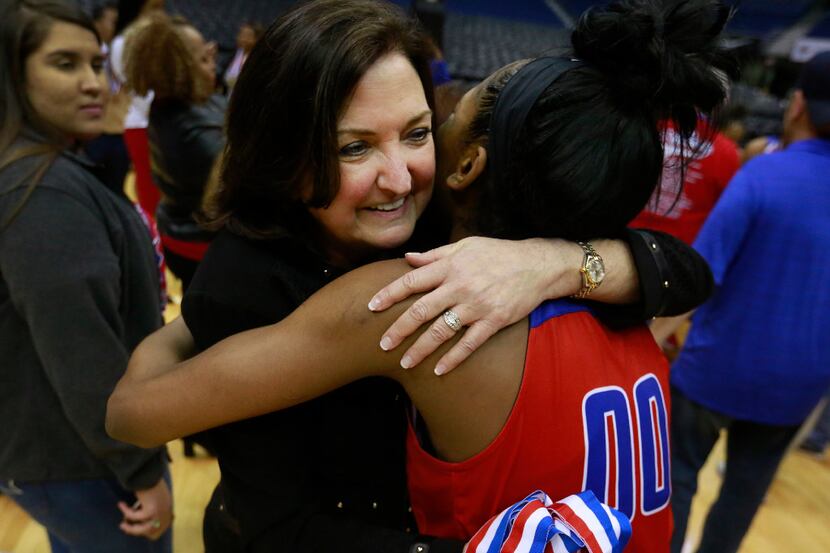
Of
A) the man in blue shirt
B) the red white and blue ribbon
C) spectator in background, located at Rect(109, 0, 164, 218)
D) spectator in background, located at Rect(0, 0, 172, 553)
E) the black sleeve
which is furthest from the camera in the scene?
spectator in background, located at Rect(109, 0, 164, 218)

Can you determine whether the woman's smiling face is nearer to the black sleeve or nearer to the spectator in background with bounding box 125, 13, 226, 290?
the black sleeve

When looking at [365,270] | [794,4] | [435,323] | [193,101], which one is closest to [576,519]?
[435,323]

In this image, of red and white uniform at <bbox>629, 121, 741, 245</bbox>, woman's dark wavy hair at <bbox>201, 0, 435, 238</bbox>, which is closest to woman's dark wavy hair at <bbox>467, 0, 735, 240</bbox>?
woman's dark wavy hair at <bbox>201, 0, 435, 238</bbox>

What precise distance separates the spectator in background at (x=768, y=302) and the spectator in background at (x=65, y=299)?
1372 mm

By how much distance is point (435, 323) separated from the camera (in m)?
0.71

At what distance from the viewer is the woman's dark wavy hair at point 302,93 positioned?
78 centimetres

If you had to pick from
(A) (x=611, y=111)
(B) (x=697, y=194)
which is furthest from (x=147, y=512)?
(B) (x=697, y=194)

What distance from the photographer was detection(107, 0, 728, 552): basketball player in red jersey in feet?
2.36

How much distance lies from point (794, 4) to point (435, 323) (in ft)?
66.1

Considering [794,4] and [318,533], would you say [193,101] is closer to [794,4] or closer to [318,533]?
[318,533]

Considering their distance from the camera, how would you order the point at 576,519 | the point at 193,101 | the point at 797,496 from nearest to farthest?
the point at 576,519, the point at 193,101, the point at 797,496

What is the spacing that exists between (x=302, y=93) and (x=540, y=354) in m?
0.45

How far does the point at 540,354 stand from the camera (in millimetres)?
730

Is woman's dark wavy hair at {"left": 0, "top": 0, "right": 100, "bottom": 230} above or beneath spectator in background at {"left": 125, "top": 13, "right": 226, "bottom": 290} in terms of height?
above
